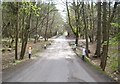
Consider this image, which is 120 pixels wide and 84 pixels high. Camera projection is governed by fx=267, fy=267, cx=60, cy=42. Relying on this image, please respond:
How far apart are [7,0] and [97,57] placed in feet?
44.8

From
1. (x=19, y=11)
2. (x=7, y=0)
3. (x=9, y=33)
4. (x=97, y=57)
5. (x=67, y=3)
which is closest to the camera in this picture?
(x=7, y=0)

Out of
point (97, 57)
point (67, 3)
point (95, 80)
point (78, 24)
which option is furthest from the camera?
point (67, 3)

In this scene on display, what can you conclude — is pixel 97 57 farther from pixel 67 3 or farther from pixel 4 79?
pixel 67 3

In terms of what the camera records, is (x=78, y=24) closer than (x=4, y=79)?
No

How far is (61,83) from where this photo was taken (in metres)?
14.1

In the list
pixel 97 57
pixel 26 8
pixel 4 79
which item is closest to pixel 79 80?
pixel 4 79

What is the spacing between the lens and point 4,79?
49.3 feet

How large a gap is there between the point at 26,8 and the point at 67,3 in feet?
102

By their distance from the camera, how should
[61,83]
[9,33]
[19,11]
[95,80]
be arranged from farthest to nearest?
[9,33] < [19,11] < [95,80] < [61,83]

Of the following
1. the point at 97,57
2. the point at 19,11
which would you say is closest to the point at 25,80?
the point at 19,11

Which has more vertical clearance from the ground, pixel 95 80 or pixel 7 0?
pixel 7 0

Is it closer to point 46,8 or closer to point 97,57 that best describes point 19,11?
point 97,57

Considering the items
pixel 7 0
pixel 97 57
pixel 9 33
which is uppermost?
pixel 7 0

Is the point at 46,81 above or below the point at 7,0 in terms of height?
below
